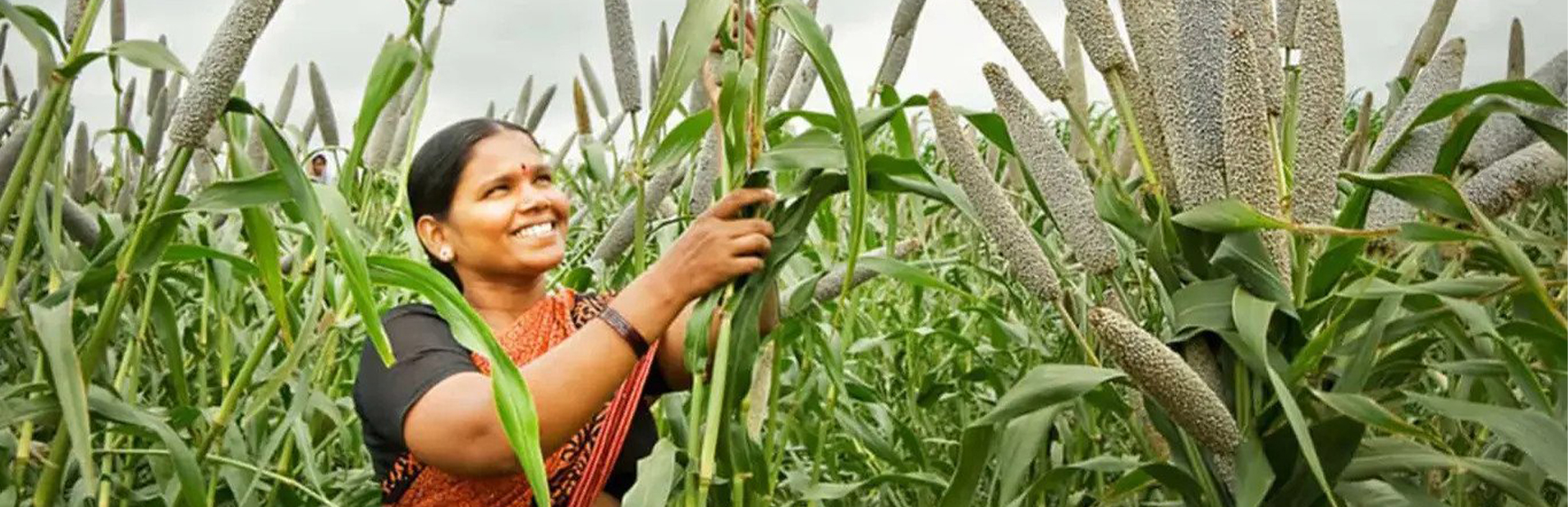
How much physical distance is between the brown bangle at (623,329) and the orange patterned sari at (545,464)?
0.82 ft

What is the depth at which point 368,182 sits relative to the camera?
7.86 ft

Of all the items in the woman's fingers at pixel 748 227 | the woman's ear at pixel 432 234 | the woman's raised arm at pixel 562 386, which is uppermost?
the woman's fingers at pixel 748 227

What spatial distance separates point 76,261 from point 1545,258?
81.8 inches

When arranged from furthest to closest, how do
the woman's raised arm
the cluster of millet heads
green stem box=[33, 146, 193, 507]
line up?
the woman's raised arm < green stem box=[33, 146, 193, 507] < the cluster of millet heads

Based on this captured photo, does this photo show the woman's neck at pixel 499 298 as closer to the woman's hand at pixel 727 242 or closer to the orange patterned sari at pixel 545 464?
the orange patterned sari at pixel 545 464

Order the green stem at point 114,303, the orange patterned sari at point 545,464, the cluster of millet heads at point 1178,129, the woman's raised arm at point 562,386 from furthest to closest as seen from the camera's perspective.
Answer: the orange patterned sari at point 545,464
the woman's raised arm at point 562,386
the green stem at point 114,303
the cluster of millet heads at point 1178,129

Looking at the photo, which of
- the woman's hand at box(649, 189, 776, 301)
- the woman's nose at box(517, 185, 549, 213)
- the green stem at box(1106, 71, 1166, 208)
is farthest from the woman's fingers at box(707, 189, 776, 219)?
the woman's nose at box(517, 185, 549, 213)

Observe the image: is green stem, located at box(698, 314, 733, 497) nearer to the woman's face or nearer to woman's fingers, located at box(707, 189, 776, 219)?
woman's fingers, located at box(707, 189, 776, 219)

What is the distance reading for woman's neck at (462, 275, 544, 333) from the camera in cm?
222

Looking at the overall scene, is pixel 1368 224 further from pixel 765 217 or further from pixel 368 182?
pixel 368 182

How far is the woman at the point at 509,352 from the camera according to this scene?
1.80 meters

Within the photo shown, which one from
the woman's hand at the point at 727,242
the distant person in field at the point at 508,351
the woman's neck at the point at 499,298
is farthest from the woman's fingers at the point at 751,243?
the woman's neck at the point at 499,298

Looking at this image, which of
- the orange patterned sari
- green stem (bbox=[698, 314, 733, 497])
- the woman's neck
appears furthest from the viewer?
the woman's neck

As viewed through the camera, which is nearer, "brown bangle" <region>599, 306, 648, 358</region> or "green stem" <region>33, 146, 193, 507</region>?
"green stem" <region>33, 146, 193, 507</region>
